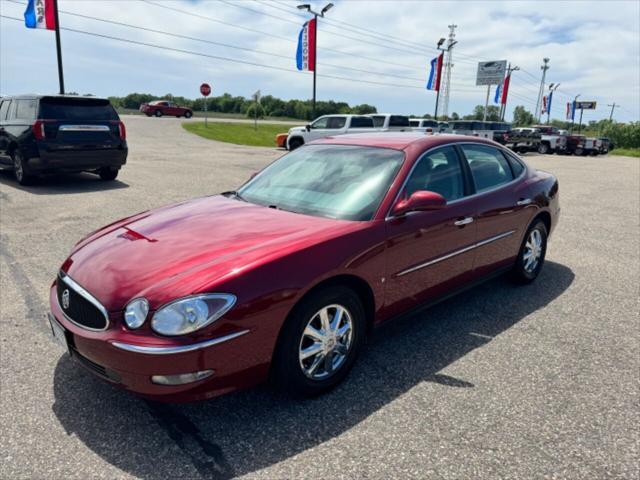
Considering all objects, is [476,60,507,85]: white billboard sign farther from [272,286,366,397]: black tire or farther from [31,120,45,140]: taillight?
[272,286,366,397]: black tire

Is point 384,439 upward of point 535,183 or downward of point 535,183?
downward

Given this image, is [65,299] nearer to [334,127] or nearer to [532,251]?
[532,251]

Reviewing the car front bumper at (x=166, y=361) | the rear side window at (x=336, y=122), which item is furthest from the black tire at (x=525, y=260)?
the rear side window at (x=336, y=122)

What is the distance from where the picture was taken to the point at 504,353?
3516 millimetres

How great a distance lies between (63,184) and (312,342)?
9.80 m

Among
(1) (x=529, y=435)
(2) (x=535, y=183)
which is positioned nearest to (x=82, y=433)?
(1) (x=529, y=435)

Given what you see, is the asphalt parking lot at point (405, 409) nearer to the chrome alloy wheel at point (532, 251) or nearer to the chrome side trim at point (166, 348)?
the chrome alloy wheel at point (532, 251)

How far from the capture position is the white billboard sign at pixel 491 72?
4681cm

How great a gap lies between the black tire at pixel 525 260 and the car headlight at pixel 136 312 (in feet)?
12.1

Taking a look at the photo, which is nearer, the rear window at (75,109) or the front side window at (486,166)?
the front side window at (486,166)

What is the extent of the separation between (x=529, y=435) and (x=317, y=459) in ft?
3.88

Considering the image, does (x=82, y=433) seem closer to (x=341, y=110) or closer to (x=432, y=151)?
(x=432, y=151)

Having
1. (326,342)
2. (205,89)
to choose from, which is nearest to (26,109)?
(326,342)

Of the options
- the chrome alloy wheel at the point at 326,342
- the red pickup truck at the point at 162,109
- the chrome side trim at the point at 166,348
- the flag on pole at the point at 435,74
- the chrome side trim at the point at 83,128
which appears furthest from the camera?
the red pickup truck at the point at 162,109
